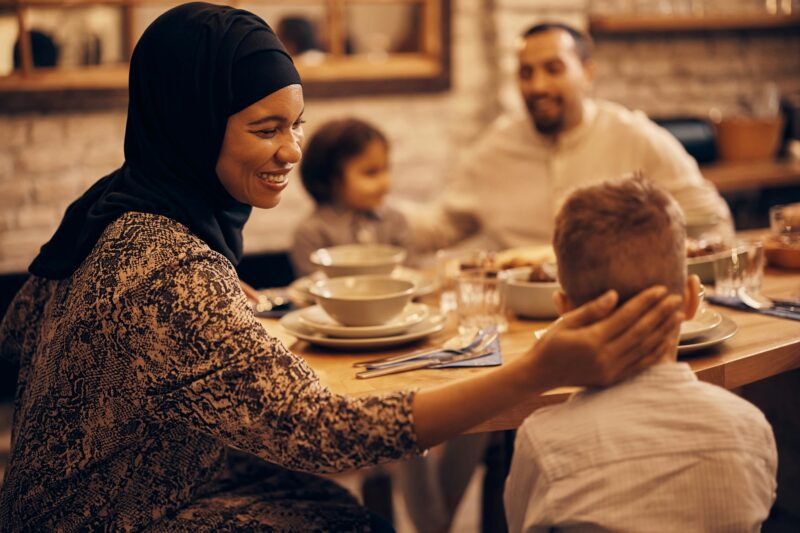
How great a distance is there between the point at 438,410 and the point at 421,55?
376cm

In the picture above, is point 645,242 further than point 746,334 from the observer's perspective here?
No

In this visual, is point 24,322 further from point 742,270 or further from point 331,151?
point 331,151

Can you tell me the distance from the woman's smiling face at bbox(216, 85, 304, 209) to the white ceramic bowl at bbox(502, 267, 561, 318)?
56 centimetres

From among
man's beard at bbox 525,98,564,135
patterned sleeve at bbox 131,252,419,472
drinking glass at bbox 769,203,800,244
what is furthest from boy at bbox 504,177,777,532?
man's beard at bbox 525,98,564,135

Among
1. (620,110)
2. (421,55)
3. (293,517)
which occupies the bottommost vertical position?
(293,517)

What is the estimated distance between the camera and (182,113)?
138 cm

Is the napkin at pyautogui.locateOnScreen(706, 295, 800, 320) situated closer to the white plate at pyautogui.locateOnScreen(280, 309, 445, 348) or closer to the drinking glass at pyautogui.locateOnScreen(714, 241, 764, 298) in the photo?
the drinking glass at pyautogui.locateOnScreen(714, 241, 764, 298)

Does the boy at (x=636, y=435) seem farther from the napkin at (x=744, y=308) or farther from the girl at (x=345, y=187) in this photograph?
the girl at (x=345, y=187)

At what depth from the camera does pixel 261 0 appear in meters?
4.39

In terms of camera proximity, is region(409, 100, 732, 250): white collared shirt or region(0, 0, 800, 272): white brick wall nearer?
region(409, 100, 732, 250): white collared shirt

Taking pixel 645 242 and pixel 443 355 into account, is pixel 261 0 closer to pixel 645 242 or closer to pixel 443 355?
pixel 443 355

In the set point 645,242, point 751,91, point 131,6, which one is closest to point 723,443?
point 645,242

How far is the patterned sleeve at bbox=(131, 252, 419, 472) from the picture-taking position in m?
1.18

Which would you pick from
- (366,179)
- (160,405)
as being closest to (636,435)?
(160,405)
